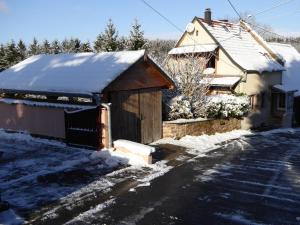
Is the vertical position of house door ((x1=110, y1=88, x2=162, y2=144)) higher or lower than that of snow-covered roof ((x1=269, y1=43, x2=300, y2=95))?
lower

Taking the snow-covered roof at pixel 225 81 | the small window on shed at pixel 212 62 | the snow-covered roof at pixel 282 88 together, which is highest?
the small window on shed at pixel 212 62

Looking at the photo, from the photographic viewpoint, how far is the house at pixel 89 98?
1356 cm


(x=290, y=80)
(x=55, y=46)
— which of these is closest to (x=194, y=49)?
(x=290, y=80)

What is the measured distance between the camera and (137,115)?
50.6 feet

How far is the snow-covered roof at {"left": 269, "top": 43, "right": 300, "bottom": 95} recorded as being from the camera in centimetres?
3073

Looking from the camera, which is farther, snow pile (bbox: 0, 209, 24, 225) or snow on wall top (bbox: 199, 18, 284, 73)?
snow on wall top (bbox: 199, 18, 284, 73)

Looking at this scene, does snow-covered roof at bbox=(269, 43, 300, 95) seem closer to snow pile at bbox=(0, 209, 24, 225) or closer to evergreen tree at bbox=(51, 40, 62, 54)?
snow pile at bbox=(0, 209, 24, 225)

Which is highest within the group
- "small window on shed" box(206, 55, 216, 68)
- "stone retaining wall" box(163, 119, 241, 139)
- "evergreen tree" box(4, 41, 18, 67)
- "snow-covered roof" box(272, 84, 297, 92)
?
"evergreen tree" box(4, 41, 18, 67)

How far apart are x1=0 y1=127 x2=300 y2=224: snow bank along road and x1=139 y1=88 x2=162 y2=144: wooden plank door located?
2291mm

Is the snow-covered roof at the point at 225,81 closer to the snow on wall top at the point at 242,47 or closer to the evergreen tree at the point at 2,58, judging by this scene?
the snow on wall top at the point at 242,47

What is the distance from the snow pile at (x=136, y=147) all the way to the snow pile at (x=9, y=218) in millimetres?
5002

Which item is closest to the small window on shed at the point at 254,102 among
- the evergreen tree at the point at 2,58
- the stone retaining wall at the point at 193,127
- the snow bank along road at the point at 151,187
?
the stone retaining wall at the point at 193,127

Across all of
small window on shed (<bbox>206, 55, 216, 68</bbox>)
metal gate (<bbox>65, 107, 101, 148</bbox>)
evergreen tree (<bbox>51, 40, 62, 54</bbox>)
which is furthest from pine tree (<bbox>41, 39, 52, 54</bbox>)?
metal gate (<bbox>65, 107, 101, 148</bbox>)

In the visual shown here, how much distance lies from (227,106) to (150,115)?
5.90m
